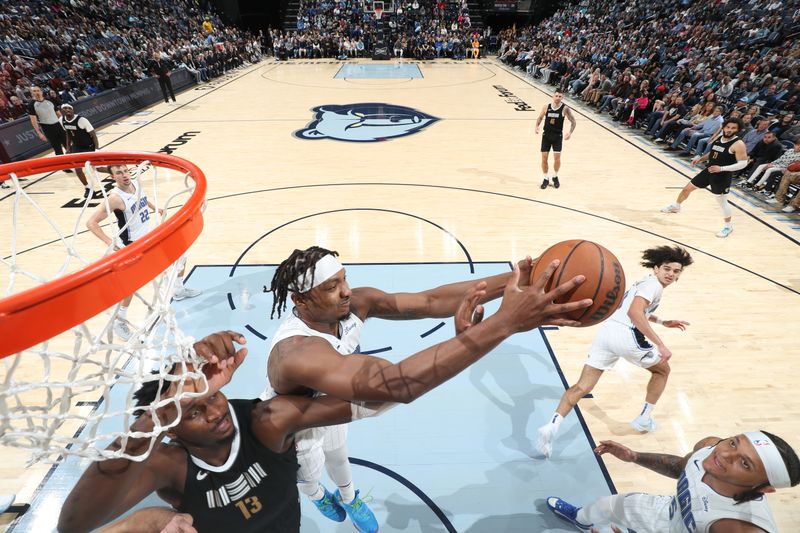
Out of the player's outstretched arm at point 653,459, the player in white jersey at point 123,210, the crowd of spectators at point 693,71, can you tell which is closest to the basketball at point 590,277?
the player's outstretched arm at point 653,459

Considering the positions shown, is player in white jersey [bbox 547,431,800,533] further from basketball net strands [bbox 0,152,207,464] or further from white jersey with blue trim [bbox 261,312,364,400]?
basketball net strands [bbox 0,152,207,464]

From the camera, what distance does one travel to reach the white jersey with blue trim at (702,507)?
1926mm

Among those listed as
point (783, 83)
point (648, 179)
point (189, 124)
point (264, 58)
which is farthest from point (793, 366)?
point (264, 58)

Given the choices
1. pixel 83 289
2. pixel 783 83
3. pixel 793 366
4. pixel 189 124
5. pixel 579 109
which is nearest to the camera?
pixel 83 289

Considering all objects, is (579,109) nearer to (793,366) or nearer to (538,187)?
(538,187)

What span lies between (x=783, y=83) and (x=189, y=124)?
46.7ft

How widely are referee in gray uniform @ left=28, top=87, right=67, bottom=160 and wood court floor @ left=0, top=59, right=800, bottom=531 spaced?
2.69 feet

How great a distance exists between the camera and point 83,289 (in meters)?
1.48

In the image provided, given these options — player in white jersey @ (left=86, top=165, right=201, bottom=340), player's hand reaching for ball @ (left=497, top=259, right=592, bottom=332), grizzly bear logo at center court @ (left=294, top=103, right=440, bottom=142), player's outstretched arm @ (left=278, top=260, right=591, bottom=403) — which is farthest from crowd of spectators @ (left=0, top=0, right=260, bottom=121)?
player's hand reaching for ball @ (left=497, top=259, right=592, bottom=332)

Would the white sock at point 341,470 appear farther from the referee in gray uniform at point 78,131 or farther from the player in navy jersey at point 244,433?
the referee in gray uniform at point 78,131

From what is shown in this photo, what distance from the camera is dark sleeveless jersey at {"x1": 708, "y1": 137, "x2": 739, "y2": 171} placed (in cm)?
640

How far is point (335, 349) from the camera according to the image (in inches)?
78.2

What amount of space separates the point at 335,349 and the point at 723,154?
6.79 m

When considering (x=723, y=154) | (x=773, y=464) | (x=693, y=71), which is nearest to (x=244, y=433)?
(x=773, y=464)
